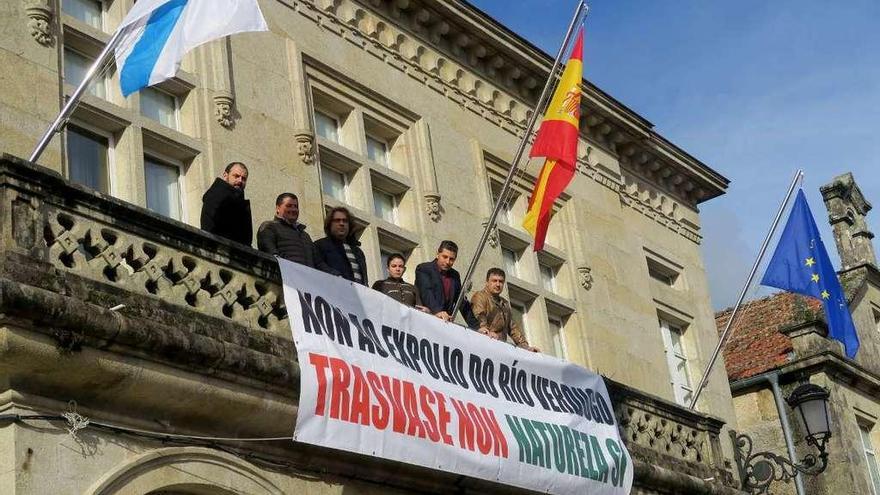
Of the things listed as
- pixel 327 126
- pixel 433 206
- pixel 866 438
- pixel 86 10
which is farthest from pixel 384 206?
pixel 866 438

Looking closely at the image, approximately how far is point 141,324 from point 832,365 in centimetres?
1964

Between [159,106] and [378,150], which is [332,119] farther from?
[159,106]

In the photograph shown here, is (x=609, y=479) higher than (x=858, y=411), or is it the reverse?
(x=858, y=411)

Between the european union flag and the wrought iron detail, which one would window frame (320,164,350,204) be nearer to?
the wrought iron detail

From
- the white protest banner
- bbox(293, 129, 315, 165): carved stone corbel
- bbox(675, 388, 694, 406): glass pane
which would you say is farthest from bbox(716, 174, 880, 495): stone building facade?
bbox(293, 129, 315, 165): carved stone corbel

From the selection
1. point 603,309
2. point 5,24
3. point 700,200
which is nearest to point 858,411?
point 700,200

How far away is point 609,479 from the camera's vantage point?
14.8 m

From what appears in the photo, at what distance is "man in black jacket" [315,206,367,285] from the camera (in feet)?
42.6

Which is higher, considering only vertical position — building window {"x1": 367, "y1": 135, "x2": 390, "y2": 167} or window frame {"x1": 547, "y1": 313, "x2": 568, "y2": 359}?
building window {"x1": 367, "y1": 135, "x2": 390, "y2": 167}

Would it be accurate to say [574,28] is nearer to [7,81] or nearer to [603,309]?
[603,309]

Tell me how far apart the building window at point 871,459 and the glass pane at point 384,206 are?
45.0ft

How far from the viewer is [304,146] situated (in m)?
15.6

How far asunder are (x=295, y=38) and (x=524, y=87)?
15.8 ft

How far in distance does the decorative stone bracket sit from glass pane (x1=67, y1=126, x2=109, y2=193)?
4.77m
